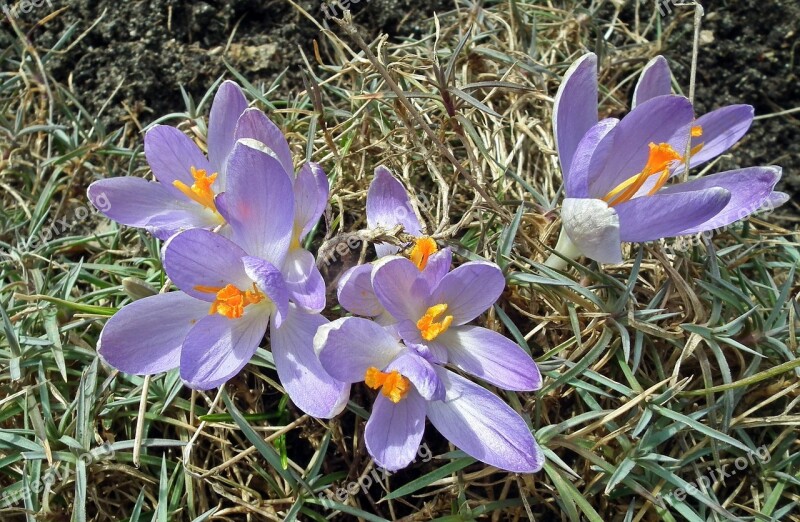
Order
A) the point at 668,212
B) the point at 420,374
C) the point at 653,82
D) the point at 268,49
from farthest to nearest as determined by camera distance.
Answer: the point at 268,49
the point at 653,82
the point at 668,212
the point at 420,374

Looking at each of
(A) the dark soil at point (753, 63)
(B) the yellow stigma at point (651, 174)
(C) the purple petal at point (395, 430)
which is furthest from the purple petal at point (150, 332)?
(A) the dark soil at point (753, 63)

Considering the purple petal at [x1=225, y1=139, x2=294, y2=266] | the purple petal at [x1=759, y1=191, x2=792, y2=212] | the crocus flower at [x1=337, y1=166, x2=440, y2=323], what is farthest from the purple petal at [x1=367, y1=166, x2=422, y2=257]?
the purple petal at [x1=759, y1=191, x2=792, y2=212]

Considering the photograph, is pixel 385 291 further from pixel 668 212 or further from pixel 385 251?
pixel 668 212

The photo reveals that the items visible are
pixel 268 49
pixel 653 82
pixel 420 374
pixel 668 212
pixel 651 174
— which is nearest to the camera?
pixel 420 374

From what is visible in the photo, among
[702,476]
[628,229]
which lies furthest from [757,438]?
[628,229]

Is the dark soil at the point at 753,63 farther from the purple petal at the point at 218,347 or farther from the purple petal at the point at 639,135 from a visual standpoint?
the purple petal at the point at 218,347

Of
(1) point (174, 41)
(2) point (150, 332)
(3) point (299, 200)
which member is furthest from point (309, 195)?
(1) point (174, 41)
